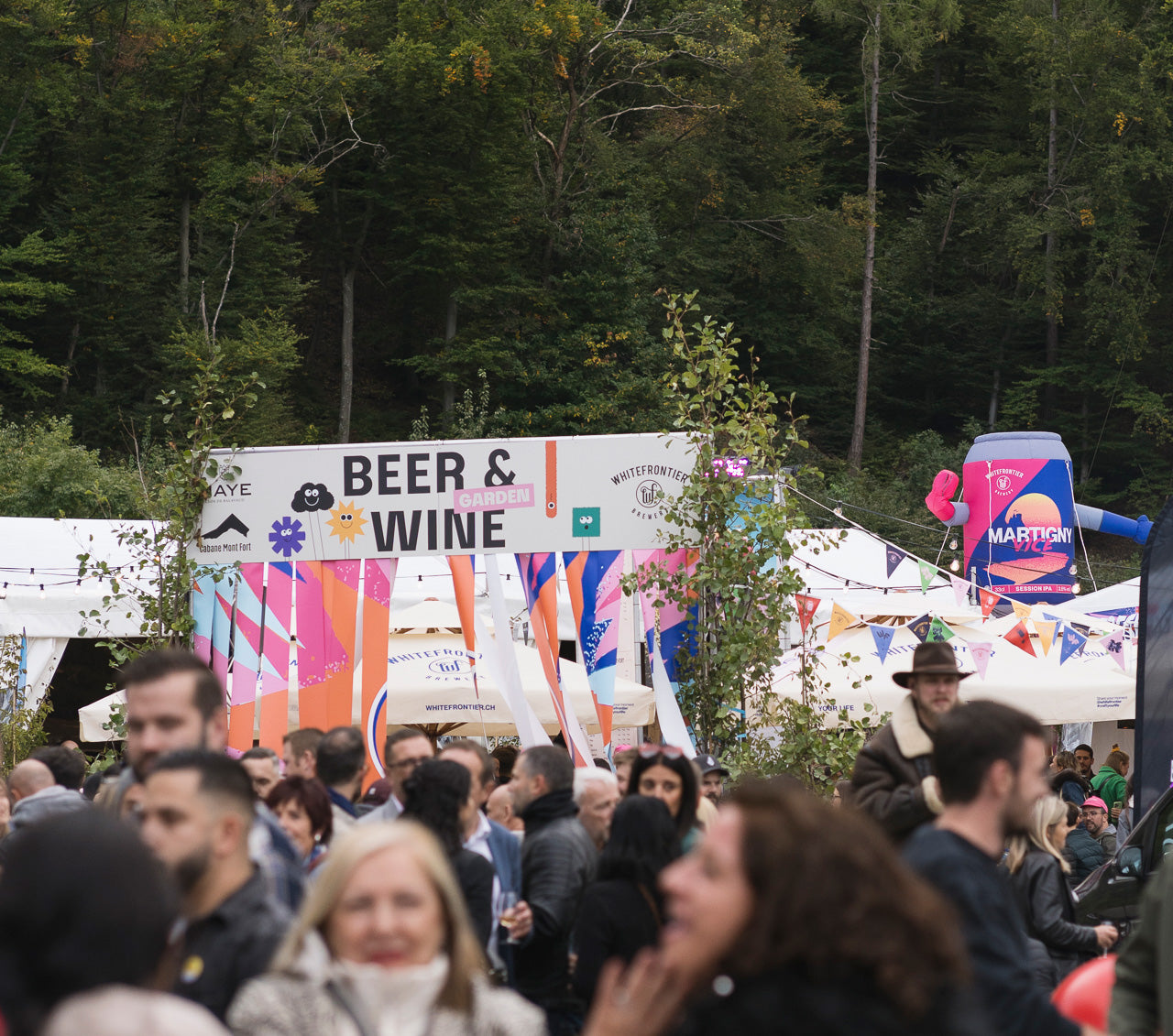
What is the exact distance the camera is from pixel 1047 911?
560 cm

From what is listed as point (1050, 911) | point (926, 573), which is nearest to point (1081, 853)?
point (1050, 911)

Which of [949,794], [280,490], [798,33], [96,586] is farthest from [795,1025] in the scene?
[798,33]

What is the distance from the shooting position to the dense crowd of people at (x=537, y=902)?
1.96 metres

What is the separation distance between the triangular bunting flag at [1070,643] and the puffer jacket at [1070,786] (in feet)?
4.36

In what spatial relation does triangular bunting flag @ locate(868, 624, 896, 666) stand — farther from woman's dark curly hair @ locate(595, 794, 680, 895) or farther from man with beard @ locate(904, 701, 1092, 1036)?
man with beard @ locate(904, 701, 1092, 1036)

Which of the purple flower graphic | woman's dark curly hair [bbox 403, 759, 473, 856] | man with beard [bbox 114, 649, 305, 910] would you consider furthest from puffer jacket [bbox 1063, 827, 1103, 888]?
man with beard [bbox 114, 649, 305, 910]

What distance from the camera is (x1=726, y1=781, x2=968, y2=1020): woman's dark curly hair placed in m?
1.94

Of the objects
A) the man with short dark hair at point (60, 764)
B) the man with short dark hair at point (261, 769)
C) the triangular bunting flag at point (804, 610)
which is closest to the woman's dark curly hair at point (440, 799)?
the man with short dark hair at point (261, 769)

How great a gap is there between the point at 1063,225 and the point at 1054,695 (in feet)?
84.6

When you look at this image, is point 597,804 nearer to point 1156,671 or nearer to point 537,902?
point 537,902

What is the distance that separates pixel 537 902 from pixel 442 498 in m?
5.09

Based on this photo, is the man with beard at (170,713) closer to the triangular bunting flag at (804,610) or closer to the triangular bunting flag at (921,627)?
the triangular bunting flag at (804,610)

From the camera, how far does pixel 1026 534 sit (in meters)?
19.2

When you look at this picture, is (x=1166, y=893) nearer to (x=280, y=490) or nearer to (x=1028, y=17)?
(x=280, y=490)
